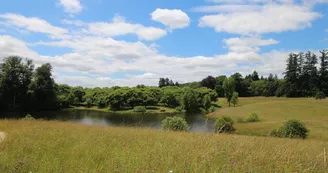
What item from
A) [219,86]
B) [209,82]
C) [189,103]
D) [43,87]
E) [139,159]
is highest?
[209,82]

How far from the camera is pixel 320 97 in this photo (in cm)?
6719

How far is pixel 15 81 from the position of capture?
61062 mm

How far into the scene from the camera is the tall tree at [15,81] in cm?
5931

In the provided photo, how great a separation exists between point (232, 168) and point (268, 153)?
1520mm

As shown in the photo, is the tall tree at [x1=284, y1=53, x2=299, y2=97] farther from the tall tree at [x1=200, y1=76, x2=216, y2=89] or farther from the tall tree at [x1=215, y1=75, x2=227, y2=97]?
the tall tree at [x1=200, y1=76, x2=216, y2=89]

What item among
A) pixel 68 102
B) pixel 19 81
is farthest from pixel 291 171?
pixel 68 102

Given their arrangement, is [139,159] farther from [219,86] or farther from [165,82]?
[165,82]

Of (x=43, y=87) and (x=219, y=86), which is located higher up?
(x=219, y=86)

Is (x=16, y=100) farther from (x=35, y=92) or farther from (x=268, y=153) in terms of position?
(x=268, y=153)

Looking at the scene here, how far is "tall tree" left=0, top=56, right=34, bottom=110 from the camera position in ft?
195

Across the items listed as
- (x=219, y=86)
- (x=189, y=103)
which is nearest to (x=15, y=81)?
(x=189, y=103)

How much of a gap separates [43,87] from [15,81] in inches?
280

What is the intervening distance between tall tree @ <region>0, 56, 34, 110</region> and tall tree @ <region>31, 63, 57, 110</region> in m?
2.03

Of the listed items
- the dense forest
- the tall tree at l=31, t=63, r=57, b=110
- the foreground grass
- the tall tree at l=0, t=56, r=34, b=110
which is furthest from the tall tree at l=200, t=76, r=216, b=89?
the foreground grass
